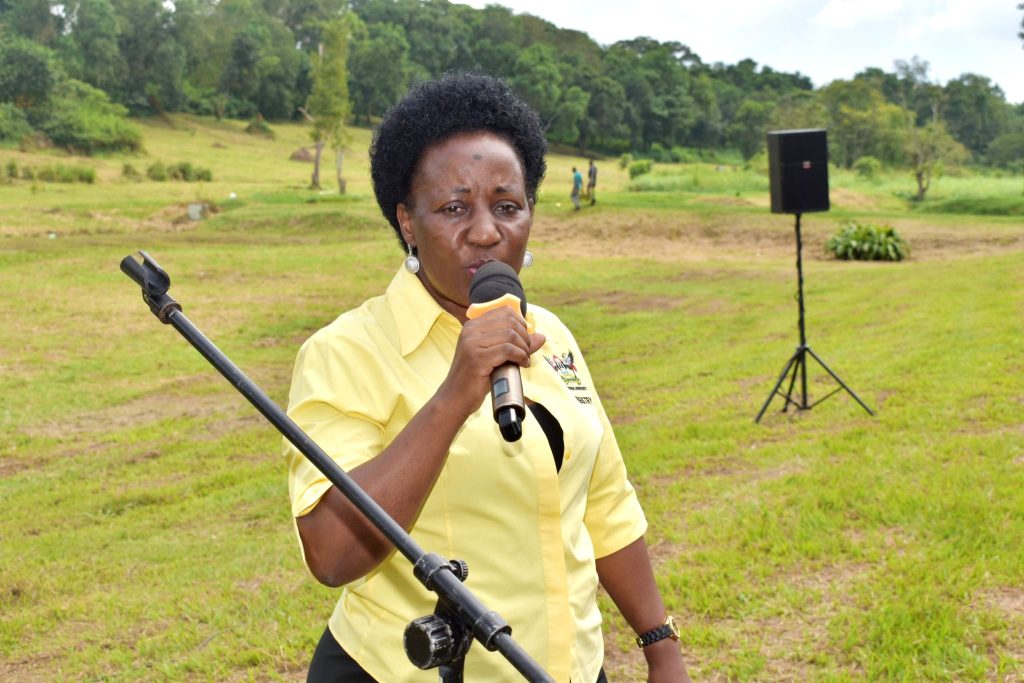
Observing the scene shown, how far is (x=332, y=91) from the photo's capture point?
38.9 meters

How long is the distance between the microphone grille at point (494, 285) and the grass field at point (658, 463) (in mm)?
3093

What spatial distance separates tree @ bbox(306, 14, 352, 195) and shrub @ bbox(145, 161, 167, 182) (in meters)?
5.57

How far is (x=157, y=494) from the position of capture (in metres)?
8.18

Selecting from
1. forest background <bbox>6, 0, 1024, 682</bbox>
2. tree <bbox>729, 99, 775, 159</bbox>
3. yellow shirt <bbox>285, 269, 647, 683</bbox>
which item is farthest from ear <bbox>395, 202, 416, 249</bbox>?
tree <bbox>729, 99, 775, 159</bbox>

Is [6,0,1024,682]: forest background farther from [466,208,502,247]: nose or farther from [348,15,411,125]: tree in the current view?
[348,15,411,125]: tree

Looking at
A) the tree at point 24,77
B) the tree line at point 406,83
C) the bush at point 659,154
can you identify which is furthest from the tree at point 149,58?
the bush at point 659,154

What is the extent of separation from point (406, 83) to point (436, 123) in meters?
51.6

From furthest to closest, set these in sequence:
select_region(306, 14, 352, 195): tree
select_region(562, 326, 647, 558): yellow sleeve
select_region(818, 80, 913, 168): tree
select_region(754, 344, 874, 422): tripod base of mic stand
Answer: select_region(818, 80, 913, 168): tree, select_region(306, 14, 352, 195): tree, select_region(754, 344, 874, 422): tripod base of mic stand, select_region(562, 326, 647, 558): yellow sleeve

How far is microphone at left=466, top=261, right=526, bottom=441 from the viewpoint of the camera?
4.58 feet

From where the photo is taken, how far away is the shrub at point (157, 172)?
39.0 metres

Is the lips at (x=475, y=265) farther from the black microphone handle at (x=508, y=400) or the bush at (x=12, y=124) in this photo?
the bush at (x=12, y=124)

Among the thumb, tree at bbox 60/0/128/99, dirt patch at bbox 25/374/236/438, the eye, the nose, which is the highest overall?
tree at bbox 60/0/128/99

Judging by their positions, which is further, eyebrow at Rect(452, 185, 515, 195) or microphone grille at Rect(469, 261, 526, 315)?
eyebrow at Rect(452, 185, 515, 195)

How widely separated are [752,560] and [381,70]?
67.7 metres
